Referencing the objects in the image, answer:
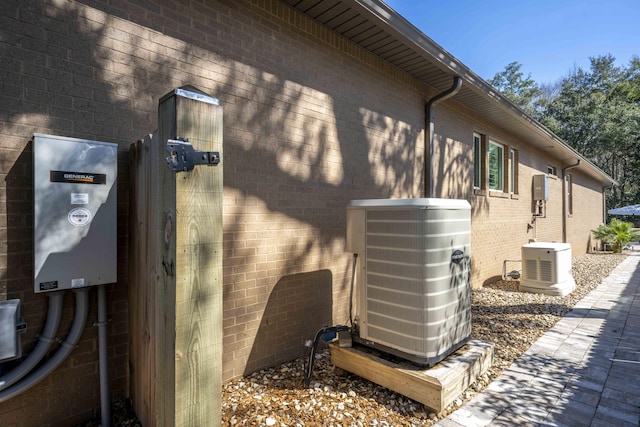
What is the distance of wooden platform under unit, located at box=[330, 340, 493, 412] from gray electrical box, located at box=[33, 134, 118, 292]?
201cm

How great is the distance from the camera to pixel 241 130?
305 cm

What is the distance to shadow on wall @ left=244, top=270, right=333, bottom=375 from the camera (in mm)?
3256

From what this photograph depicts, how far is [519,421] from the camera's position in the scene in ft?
8.02

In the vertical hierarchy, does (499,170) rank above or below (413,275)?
above

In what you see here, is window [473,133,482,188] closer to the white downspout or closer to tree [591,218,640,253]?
the white downspout

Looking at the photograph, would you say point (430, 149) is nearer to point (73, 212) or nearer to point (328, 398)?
point (328, 398)

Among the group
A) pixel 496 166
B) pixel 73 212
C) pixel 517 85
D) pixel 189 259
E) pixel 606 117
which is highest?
pixel 517 85

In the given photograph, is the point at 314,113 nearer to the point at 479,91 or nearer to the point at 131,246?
the point at 131,246

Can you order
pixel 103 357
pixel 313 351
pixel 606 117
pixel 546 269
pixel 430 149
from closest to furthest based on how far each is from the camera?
pixel 103 357
pixel 313 351
pixel 430 149
pixel 546 269
pixel 606 117

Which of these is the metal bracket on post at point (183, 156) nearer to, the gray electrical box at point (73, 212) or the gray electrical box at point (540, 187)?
the gray electrical box at point (73, 212)

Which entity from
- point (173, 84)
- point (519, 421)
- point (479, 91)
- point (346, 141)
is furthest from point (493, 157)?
point (173, 84)

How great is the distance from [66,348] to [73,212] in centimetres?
86

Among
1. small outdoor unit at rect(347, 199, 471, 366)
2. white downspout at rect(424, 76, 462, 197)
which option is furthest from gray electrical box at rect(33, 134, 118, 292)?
white downspout at rect(424, 76, 462, 197)

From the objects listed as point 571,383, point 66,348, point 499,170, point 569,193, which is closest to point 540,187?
point 499,170
